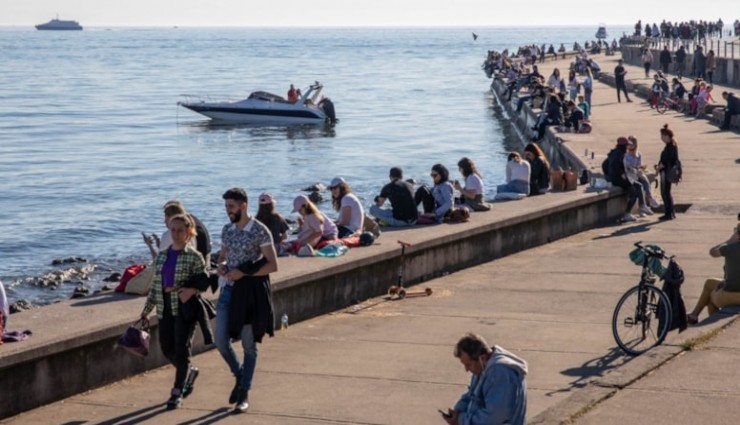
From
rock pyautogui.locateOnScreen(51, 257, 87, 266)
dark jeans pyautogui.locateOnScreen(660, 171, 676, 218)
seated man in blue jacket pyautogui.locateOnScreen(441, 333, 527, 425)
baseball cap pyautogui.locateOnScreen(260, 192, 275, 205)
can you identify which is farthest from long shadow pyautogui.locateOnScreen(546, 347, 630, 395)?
rock pyautogui.locateOnScreen(51, 257, 87, 266)

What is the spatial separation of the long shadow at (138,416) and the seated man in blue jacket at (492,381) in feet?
10.7

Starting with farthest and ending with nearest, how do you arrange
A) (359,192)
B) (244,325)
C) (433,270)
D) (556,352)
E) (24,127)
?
(24,127) < (359,192) < (433,270) < (556,352) < (244,325)

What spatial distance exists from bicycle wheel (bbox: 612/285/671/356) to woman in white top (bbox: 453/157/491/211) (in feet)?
23.5

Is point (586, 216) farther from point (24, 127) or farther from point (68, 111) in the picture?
point (68, 111)

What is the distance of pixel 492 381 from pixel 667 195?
14908 millimetres

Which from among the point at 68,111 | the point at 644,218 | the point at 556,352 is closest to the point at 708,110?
the point at 644,218

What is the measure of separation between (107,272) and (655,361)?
18.3 meters

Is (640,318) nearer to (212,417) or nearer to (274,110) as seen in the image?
(212,417)

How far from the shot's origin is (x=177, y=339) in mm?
10148

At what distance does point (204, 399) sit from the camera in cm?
1072

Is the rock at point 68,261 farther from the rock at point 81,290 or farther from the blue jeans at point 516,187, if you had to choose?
the blue jeans at point 516,187

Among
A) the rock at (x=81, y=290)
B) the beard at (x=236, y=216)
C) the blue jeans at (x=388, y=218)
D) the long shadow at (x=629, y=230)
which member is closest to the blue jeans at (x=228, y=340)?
the beard at (x=236, y=216)

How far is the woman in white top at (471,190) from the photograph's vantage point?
19.5 m

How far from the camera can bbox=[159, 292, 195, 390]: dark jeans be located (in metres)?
10.1
